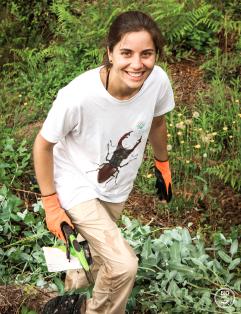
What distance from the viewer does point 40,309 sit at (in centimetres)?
360

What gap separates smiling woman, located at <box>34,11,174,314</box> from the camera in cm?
290

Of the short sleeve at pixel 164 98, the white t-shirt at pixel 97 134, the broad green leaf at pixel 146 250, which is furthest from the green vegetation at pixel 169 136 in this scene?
the short sleeve at pixel 164 98

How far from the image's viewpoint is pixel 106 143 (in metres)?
3.08

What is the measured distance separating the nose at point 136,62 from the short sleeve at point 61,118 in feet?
1.10

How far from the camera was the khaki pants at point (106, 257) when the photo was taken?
2.96m

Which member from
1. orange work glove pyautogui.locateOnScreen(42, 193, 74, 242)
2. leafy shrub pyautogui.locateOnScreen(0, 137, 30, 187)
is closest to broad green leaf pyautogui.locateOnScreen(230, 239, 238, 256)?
orange work glove pyautogui.locateOnScreen(42, 193, 74, 242)

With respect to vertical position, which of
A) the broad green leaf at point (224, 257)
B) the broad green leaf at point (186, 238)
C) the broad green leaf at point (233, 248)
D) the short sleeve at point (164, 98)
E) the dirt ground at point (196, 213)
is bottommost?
the dirt ground at point (196, 213)

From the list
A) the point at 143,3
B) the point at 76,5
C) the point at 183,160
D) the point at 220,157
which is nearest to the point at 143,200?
the point at 183,160

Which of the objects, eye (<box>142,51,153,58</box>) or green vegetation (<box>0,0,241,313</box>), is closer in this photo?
eye (<box>142,51,153,58</box>)

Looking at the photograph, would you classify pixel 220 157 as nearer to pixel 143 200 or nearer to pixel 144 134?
pixel 143 200

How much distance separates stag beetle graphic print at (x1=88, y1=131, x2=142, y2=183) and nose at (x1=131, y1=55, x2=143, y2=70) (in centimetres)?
40

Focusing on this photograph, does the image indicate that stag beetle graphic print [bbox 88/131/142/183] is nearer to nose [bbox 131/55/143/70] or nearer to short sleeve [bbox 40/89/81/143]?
short sleeve [bbox 40/89/81/143]

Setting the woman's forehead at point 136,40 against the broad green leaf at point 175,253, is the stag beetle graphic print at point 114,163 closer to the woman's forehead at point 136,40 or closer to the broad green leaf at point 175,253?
the woman's forehead at point 136,40

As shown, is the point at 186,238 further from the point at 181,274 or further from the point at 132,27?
the point at 132,27
